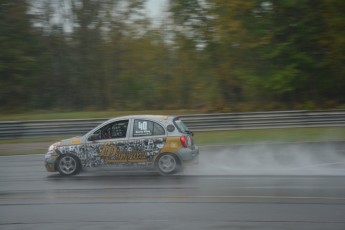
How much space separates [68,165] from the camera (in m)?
13.0

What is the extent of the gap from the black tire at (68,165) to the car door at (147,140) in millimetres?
1469

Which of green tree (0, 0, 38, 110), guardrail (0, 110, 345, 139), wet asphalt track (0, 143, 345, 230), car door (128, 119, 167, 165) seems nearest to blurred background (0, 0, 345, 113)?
green tree (0, 0, 38, 110)

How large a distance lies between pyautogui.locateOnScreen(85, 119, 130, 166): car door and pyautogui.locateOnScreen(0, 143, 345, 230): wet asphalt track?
1.32 ft

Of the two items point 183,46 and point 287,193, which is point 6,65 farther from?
point 287,193

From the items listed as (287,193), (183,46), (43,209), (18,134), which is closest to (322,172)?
(287,193)

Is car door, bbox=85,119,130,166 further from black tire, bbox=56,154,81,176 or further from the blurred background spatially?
the blurred background

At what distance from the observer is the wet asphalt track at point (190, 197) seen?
7945 millimetres

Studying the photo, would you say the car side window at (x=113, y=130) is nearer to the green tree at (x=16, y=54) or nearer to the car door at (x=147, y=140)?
the car door at (x=147, y=140)

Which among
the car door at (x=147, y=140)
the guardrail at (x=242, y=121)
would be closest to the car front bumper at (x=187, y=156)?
the car door at (x=147, y=140)

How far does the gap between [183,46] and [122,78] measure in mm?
5943

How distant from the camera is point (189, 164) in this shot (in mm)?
12680

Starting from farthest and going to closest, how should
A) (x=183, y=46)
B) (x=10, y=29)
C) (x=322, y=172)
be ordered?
1. (x=10, y=29)
2. (x=183, y=46)
3. (x=322, y=172)

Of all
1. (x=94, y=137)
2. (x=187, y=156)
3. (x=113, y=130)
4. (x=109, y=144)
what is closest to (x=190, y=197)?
(x=187, y=156)

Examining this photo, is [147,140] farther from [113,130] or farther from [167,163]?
[113,130]
